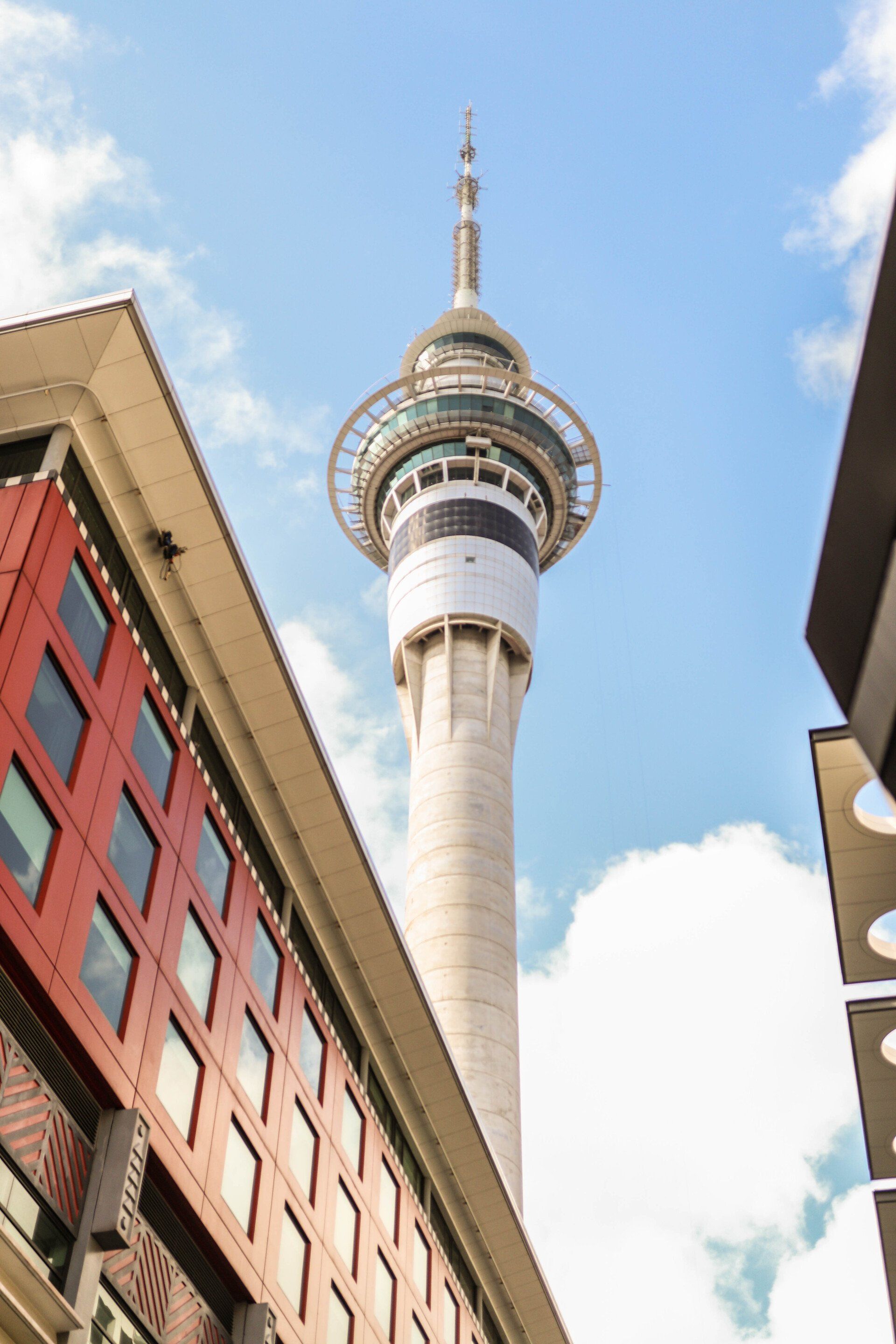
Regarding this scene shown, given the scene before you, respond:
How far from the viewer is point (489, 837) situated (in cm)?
8519

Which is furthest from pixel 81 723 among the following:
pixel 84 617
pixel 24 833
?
pixel 24 833

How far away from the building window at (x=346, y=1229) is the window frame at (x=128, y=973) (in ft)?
39.7

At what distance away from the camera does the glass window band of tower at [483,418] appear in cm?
10531

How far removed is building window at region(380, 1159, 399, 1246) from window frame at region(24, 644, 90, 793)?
19698 millimetres

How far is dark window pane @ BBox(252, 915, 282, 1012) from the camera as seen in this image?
35.4 m

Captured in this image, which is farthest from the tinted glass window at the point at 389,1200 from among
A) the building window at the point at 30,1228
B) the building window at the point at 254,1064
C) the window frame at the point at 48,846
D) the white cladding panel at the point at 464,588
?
the white cladding panel at the point at 464,588

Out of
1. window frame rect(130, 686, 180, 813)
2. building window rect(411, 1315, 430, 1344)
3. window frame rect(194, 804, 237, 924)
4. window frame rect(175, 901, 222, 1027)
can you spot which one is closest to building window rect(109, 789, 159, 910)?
window frame rect(130, 686, 180, 813)

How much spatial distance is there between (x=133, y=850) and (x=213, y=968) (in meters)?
4.49

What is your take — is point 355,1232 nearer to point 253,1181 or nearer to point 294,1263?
point 294,1263

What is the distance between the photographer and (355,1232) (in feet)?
125

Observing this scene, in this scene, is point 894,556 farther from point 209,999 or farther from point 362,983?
point 362,983

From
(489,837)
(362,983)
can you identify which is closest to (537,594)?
(489,837)

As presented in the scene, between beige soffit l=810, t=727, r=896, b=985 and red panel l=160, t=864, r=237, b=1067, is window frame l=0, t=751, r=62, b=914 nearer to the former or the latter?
red panel l=160, t=864, r=237, b=1067

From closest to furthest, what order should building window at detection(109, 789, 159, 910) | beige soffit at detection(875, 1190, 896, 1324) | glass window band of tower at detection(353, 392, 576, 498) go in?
1. beige soffit at detection(875, 1190, 896, 1324)
2. building window at detection(109, 789, 159, 910)
3. glass window band of tower at detection(353, 392, 576, 498)
